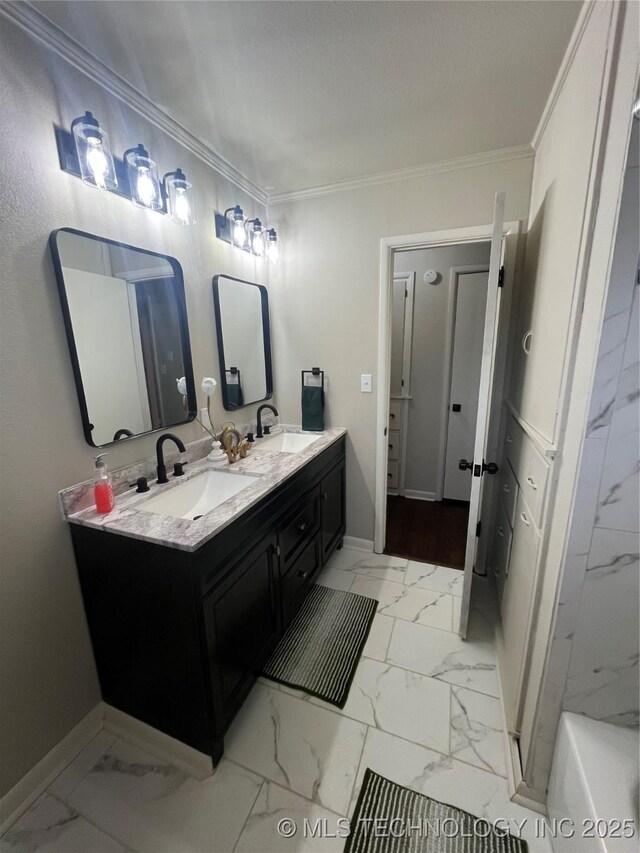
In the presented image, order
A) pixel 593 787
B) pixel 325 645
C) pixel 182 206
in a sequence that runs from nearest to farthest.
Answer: pixel 593 787
pixel 182 206
pixel 325 645

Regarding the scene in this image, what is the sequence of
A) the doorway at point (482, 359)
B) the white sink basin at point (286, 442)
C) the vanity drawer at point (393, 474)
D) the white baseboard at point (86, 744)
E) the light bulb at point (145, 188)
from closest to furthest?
1. the white baseboard at point (86, 744)
2. the light bulb at point (145, 188)
3. the doorway at point (482, 359)
4. the white sink basin at point (286, 442)
5. the vanity drawer at point (393, 474)

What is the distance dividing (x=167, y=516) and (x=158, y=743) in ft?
2.99

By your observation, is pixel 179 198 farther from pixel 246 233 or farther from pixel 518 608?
pixel 518 608

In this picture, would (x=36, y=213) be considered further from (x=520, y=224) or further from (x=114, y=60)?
(x=520, y=224)

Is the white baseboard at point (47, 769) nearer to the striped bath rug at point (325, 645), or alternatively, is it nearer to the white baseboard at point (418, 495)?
the striped bath rug at point (325, 645)

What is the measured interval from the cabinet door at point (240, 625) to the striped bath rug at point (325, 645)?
0.18 meters

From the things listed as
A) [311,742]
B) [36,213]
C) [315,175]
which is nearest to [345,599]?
[311,742]

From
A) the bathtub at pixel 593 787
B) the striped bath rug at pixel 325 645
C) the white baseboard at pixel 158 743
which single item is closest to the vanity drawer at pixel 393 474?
the striped bath rug at pixel 325 645

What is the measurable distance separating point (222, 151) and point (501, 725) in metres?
2.94

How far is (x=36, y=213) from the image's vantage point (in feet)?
3.66

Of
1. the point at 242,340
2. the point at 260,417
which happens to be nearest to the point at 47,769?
the point at 260,417

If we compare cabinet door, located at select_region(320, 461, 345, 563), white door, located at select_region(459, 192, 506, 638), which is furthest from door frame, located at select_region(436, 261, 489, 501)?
white door, located at select_region(459, 192, 506, 638)

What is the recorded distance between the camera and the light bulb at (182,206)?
5.00 feet

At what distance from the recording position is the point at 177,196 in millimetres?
1524
